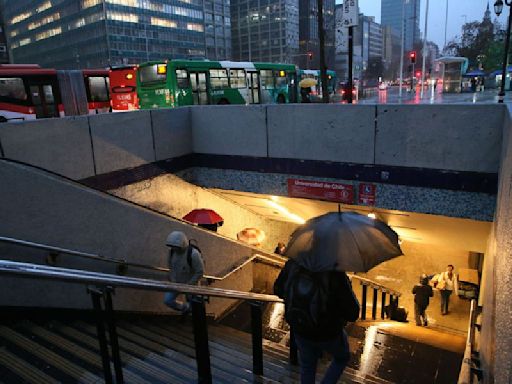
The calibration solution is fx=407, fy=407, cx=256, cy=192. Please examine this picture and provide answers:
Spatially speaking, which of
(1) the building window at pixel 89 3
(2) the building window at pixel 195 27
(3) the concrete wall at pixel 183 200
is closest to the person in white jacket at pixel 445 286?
(3) the concrete wall at pixel 183 200

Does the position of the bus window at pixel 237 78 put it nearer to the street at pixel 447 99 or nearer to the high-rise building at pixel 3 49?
the street at pixel 447 99

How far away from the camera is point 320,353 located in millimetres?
3283

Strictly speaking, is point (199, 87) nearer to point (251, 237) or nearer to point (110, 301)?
point (251, 237)

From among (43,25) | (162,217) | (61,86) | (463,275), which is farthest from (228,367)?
(43,25)

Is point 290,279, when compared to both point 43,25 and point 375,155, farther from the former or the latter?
point 43,25

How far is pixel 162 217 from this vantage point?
6.75 m

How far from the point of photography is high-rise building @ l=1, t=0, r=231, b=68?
80.8 meters

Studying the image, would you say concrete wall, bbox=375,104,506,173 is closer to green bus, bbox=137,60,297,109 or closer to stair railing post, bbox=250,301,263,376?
stair railing post, bbox=250,301,263,376

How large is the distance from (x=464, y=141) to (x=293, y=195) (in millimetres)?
3396

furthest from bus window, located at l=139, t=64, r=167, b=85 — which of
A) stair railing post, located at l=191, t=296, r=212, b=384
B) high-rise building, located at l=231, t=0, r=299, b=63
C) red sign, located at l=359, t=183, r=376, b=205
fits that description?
high-rise building, located at l=231, t=0, r=299, b=63

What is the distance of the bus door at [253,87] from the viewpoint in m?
20.0

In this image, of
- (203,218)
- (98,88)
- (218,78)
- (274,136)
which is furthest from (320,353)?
(98,88)

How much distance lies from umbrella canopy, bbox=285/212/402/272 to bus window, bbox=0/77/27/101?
17340 mm

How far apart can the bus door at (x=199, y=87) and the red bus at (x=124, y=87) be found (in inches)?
121
